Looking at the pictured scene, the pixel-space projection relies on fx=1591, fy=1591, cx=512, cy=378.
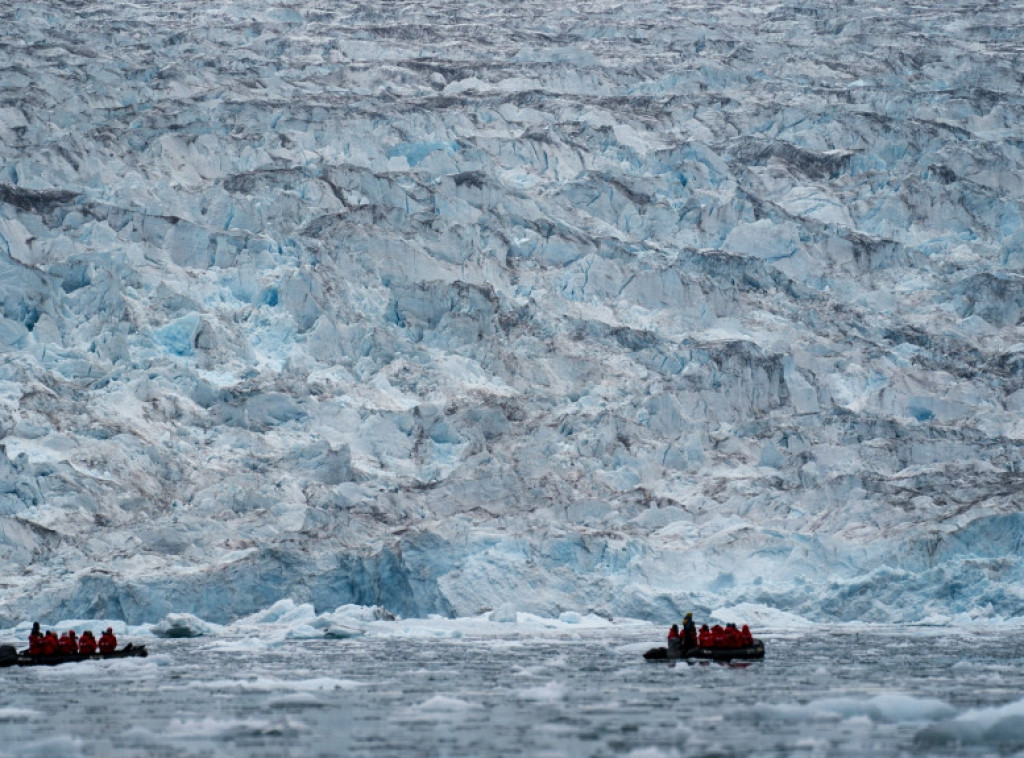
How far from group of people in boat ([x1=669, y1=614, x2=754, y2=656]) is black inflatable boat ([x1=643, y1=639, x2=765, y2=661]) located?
59 mm

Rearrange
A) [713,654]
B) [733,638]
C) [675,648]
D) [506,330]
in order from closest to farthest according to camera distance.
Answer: [675,648] < [713,654] < [733,638] < [506,330]

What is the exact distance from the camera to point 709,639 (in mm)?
23109

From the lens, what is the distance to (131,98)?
51250 millimetres

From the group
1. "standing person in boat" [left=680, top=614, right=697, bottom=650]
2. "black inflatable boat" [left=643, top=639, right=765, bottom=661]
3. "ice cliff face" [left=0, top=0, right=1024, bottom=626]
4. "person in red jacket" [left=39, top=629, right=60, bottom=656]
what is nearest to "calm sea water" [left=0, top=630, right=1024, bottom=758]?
"black inflatable boat" [left=643, top=639, right=765, bottom=661]

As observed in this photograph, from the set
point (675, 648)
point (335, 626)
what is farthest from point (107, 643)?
point (675, 648)

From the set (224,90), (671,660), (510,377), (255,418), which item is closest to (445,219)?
(510,377)

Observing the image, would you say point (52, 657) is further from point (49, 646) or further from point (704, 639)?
point (704, 639)

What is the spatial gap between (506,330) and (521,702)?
77.5 feet

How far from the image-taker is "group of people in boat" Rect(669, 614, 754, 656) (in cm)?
2242

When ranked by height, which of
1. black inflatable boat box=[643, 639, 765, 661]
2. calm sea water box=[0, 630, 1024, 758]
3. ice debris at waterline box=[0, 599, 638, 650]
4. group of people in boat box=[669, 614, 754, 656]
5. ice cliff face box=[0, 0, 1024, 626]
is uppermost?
ice cliff face box=[0, 0, 1024, 626]

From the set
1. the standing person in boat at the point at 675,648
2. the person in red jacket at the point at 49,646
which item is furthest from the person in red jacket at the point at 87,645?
the standing person in boat at the point at 675,648

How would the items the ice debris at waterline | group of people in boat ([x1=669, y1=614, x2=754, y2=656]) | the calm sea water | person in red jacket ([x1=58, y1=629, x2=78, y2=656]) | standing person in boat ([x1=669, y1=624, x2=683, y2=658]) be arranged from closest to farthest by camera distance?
the calm sea water
standing person in boat ([x1=669, y1=624, x2=683, y2=658])
group of people in boat ([x1=669, y1=614, x2=754, y2=656])
person in red jacket ([x1=58, y1=629, x2=78, y2=656])
the ice debris at waterline

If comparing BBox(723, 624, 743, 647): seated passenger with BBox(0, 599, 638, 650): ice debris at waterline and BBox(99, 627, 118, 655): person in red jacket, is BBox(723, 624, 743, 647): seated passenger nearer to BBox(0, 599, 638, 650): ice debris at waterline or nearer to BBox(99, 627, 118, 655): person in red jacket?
BBox(0, 599, 638, 650): ice debris at waterline

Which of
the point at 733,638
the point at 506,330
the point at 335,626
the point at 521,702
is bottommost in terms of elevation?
the point at 521,702
